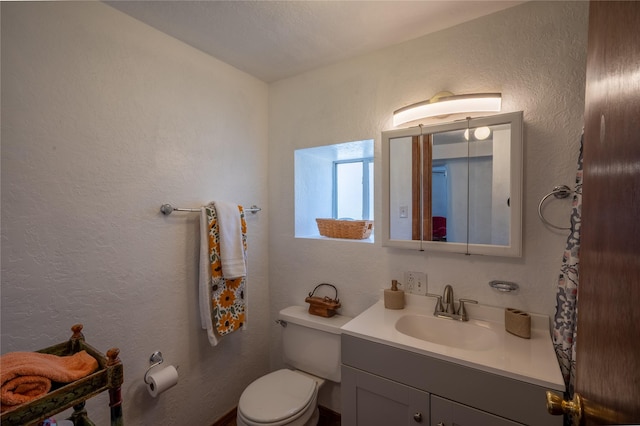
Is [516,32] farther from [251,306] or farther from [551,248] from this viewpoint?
[251,306]

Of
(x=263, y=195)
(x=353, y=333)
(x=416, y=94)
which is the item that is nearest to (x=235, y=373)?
(x=353, y=333)

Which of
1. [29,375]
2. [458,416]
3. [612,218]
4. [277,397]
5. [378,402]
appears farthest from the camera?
[277,397]

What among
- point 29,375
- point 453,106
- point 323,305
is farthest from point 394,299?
point 29,375

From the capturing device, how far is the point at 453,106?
4.59ft

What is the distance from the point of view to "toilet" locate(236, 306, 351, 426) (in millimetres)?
1400

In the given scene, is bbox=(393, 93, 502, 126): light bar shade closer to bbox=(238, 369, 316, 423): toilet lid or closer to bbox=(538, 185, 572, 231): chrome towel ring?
bbox=(538, 185, 572, 231): chrome towel ring

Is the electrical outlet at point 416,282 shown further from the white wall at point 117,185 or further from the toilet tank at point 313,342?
the white wall at point 117,185

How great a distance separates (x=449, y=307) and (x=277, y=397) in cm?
101

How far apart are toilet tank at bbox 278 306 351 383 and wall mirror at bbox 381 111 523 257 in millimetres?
611

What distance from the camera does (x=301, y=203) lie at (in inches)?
82.5

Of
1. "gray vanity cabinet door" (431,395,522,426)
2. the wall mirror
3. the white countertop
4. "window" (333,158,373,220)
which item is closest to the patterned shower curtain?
the white countertop

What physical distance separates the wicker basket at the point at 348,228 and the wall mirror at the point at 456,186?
23 cm

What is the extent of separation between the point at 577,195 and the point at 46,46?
218 cm

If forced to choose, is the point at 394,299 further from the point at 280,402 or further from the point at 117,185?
the point at 117,185
